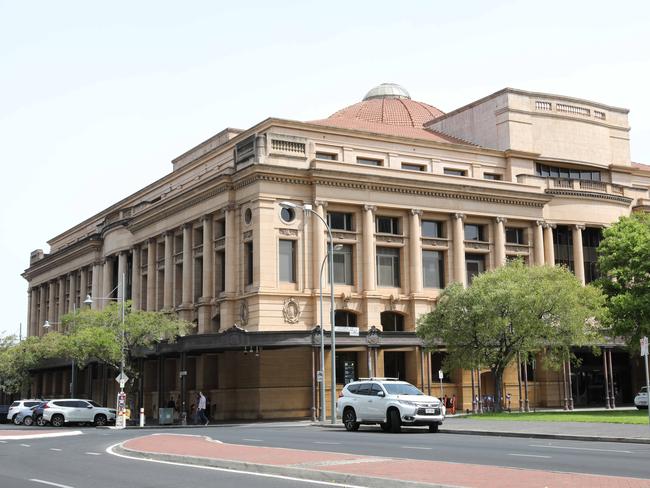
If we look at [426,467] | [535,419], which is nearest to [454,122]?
[535,419]

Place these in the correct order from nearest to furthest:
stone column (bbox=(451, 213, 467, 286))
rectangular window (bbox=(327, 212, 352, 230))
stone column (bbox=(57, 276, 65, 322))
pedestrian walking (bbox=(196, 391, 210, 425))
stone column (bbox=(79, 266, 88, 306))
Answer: pedestrian walking (bbox=(196, 391, 210, 425)) < rectangular window (bbox=(327, 212, 352, 230)) < stone column (bbox=(451, 213, 467, 286)) < stone column (bbox=(79, 266, 88, 306)) < stone column (bbox=(57, 276, 65, 322))

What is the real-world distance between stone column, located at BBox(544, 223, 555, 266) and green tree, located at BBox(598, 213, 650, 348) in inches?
470

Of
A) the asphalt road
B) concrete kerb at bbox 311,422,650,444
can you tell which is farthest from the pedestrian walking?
concrete kerb at bbox 311,422,650,444

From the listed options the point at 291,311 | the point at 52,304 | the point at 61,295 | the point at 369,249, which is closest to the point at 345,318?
the point at 291,311

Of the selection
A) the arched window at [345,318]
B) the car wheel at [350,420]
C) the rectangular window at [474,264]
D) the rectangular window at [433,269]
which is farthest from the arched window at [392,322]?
the car wheel at [350,420]

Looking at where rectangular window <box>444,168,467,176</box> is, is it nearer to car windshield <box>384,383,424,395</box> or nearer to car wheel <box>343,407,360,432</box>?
car wheel <box>343,407,360,432</box>

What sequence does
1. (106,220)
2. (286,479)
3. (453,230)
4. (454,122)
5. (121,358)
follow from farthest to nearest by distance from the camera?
(106,220) → (454,122) → (453,230) → (121,358) → (286,479)

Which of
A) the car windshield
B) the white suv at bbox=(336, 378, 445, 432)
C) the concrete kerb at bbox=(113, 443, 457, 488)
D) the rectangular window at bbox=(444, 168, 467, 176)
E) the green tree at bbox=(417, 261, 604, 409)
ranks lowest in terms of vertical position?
the concrete kerb at bbox=(113, 443, 457, 488)

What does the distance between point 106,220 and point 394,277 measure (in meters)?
36.8

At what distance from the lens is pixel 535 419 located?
37.0 metres

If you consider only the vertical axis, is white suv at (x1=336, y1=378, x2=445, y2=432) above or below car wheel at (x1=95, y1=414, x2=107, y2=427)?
above

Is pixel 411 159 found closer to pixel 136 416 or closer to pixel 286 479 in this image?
pixel 136 416

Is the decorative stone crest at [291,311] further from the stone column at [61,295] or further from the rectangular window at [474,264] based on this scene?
the stone column at [61,295]

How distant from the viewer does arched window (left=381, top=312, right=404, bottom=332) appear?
191 feet
